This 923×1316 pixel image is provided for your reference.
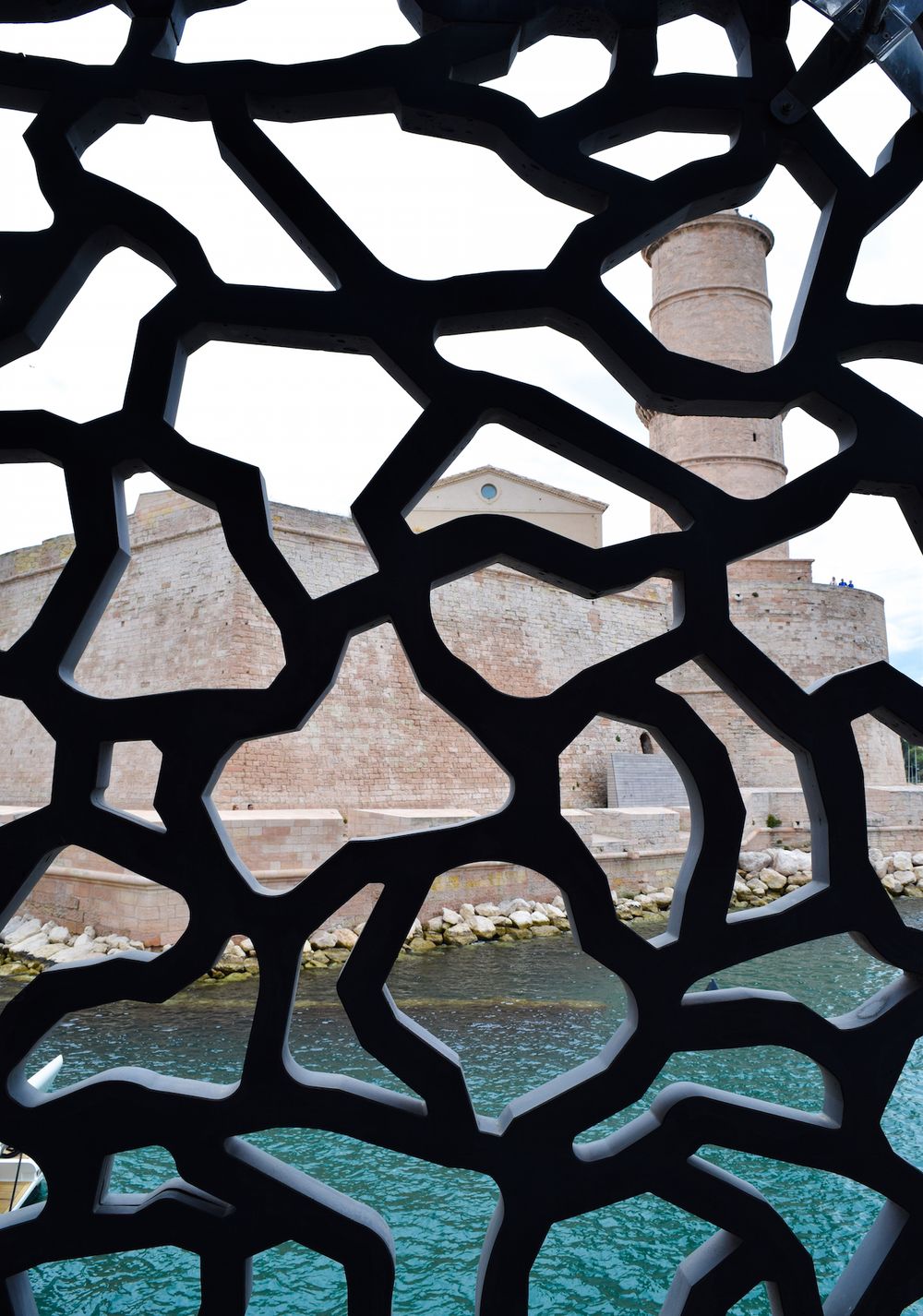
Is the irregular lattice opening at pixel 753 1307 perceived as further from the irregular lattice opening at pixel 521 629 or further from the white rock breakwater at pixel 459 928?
the irregular lattice opening at pixel 521 629

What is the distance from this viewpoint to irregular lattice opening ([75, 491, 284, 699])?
45.3 feet

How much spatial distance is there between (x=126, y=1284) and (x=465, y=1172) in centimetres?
178

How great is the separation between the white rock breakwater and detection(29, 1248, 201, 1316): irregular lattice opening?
282cm

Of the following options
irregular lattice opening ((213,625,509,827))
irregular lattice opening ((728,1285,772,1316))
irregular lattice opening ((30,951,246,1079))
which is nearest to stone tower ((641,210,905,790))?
irregular lattice opening ((213,625,509,827))

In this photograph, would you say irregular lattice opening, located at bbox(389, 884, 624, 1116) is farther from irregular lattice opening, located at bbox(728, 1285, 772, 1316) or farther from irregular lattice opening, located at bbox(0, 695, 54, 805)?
irregular lattice opening, located at bbox(0, 695, 54, 805)

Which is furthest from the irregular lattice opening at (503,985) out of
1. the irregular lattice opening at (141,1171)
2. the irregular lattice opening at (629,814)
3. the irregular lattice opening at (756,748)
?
the irregular lattice opening at (756,748)

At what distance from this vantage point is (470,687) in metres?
1.52

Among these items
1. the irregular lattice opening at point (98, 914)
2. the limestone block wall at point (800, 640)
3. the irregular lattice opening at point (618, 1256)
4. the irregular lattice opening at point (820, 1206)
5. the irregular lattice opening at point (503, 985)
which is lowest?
the irregular lattice opening at point (503, 985)

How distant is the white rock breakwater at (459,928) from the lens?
28.8 ft

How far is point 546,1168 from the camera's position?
1.43m

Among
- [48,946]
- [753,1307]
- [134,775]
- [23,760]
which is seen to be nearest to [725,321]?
[134,775]

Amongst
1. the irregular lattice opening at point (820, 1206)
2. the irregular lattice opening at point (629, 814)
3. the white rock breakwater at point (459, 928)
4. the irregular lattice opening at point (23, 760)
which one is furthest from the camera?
the irregular lattice opening at point (23, 760)

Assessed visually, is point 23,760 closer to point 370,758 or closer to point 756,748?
point 370,758

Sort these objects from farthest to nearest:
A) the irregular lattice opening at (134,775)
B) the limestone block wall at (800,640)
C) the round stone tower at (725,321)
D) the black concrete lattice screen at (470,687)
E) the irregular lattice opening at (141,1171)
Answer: the round stone tower at (725,321), the limestone block wall at (800,640), the irregular lattice opening at (134,775), the irregular lattice opening at (141,1171), the black concrete lattice screen at (470,687)
